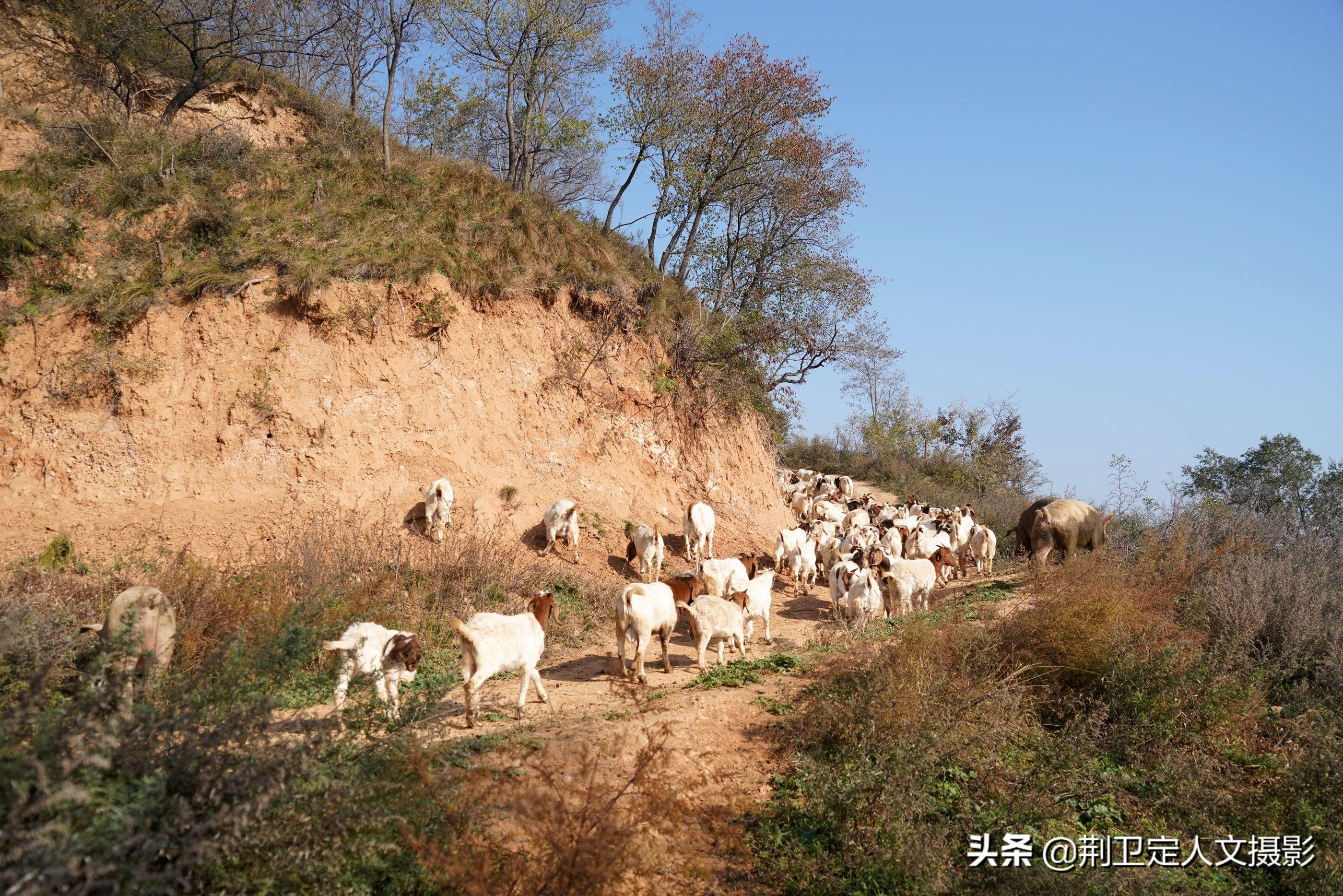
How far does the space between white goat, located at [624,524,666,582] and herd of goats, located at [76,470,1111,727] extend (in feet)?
0.08

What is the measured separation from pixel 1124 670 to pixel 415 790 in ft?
25.2

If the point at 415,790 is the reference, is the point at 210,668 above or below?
above

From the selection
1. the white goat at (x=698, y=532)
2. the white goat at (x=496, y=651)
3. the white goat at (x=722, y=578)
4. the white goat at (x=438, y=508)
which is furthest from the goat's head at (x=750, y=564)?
the white goat at (x=496, y=651)

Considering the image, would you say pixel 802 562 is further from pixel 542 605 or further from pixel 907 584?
pixel 542 605

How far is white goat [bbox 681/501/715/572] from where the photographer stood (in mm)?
15227

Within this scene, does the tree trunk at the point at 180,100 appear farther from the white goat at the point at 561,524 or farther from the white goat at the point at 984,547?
the white goat at the point at 984,547

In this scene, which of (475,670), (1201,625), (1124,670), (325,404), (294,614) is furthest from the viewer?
(325,404)

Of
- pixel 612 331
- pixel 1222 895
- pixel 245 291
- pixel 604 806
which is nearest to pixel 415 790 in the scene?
pixel 604 806

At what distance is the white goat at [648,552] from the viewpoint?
13.8 m

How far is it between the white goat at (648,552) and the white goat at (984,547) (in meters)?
7.22

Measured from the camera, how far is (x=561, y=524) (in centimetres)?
1354

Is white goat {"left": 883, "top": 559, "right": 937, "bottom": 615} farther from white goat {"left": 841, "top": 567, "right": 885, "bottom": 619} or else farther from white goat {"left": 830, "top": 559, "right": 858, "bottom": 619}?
white goat {"left": 830, "top": 559, "right": 858, "bottom": 619}

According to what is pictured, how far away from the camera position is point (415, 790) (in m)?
4.52

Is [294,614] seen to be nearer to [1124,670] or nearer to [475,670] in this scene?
[475,670]
